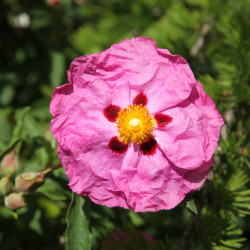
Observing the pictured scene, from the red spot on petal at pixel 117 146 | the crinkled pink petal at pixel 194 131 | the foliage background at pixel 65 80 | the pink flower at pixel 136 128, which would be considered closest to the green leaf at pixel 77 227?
the foliage background at pixel 65 80

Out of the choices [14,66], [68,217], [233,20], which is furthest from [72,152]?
[14,66]

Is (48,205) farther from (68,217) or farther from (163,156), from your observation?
(163,156)

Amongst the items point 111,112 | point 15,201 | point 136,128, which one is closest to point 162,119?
point 136,128

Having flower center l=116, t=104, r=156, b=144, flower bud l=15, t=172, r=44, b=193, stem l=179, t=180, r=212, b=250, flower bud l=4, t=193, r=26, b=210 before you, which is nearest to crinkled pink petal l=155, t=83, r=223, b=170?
flower center l=116, t=104, r=156, b=144

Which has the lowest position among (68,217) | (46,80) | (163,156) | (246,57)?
(46,80)

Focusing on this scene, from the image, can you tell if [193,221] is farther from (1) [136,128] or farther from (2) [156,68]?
(2) [156,68]

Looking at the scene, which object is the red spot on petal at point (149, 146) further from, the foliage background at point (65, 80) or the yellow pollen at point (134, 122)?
the foliage background at point (65, 80)
